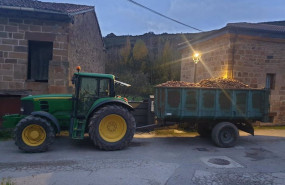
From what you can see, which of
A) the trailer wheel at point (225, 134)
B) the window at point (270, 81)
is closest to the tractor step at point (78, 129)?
the trailer wheel at point (225, 134)

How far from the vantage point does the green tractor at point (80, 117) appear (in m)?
5.58

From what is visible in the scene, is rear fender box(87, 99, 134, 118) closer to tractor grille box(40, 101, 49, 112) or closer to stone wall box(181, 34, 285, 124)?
tractor grille box(40, 101, 49, 112)

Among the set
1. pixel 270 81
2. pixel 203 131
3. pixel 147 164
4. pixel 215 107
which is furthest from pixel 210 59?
pixel 147 164

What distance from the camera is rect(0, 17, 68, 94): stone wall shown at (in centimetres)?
817

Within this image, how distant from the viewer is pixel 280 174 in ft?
15.1

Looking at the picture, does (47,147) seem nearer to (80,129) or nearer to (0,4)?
(80,129)

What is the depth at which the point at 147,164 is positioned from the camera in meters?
4.93

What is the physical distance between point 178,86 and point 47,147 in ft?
13.2

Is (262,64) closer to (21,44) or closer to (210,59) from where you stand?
(210,59)

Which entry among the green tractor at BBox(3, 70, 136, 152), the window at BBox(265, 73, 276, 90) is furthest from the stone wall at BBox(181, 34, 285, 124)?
the green tractor at BBox(3, 70, 136, 152)

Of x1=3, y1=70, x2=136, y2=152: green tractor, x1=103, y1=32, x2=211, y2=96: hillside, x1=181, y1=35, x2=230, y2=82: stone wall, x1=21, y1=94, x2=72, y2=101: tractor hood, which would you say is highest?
x1=103, y1=32, x2=211, y2=96: hillside

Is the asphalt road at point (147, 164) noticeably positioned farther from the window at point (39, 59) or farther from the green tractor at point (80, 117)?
the window at point (39, 59)

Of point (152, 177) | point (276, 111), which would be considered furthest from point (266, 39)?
point (152, 177)

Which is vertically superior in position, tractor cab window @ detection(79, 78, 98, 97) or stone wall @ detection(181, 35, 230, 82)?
stone wall @ detection(181, 35, 230, 82)
